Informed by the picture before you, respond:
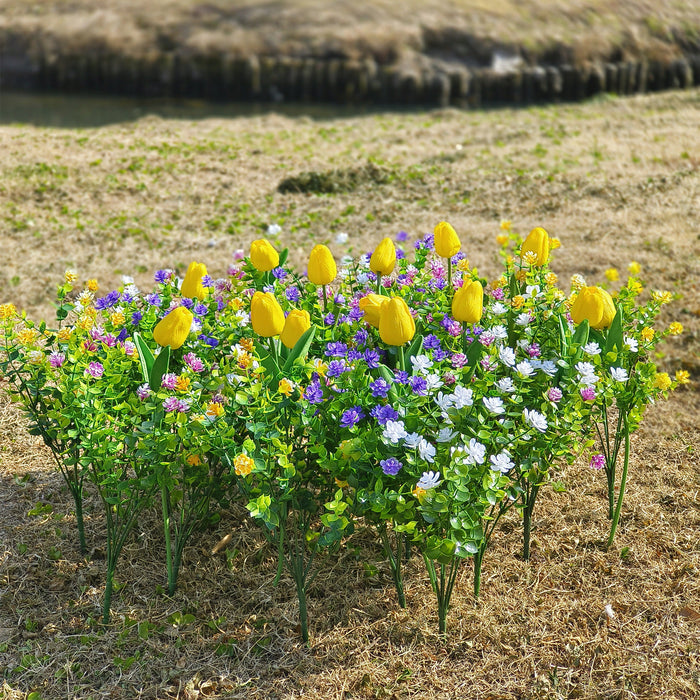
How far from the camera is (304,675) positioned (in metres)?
2.43

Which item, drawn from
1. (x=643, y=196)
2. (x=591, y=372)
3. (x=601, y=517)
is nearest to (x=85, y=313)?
(x=591, y=372)

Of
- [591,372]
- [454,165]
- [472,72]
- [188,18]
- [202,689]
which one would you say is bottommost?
[202,689]

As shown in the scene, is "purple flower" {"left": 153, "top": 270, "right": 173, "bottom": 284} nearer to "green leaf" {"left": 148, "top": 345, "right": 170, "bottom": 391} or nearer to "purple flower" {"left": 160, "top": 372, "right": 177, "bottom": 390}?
"green leaf" {"left": 148, "top": 345, "right": 170, "bottom": 391}

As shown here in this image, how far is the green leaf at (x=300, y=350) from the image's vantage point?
2.45 meters

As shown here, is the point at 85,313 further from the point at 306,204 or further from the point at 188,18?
the point at 188,18

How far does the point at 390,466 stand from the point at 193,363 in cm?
75

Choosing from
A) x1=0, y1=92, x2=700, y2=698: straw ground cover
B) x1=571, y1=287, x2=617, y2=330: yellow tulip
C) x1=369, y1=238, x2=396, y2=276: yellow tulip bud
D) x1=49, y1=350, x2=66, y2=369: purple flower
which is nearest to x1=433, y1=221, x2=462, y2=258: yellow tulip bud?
x1=369, y1=238, x2=396, y2=276: yellow tulip bud

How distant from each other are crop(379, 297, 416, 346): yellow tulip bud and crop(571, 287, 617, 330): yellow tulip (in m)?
0.61

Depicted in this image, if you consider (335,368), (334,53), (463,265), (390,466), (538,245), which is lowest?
(390,466)

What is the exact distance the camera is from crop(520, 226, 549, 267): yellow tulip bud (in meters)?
2.74

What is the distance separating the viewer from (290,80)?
34.3 ft

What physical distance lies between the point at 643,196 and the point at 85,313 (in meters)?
5.27

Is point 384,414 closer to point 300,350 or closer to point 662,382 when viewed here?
point 300,350

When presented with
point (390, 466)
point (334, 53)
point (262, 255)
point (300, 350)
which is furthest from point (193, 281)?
point (334, 53)
